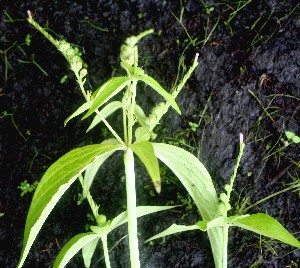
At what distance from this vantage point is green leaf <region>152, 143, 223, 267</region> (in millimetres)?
1387

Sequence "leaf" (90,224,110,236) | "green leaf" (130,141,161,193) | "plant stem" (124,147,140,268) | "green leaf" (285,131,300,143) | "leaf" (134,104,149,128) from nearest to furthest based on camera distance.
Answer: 1. "green leaf" (130,141,161,193)
2. "plant stem" (124,147,140,268)
3. "leaf" (90,224,110,236)
4. "leaf" (134,104,149,128)
5. "green leaf" (285,131,300,143)

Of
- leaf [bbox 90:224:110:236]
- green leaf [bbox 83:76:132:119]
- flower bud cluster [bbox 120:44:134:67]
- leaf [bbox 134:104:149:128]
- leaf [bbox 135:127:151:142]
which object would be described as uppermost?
flower bud cluster [bbox 120:44:134:67]

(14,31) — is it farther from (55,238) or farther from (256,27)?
(256,27)

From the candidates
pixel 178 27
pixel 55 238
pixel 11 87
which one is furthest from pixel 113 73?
pixel 55 238

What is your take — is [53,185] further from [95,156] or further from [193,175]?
[193,175]

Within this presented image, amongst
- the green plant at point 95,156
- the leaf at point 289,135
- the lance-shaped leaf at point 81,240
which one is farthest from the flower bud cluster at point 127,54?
the leaf at point 289,135

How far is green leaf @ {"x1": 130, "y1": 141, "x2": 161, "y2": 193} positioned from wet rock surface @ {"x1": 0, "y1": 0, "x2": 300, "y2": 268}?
1.95 ft

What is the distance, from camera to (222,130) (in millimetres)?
1831

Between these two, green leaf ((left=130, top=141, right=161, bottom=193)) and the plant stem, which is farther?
the plant stem

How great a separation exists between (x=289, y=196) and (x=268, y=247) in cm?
23

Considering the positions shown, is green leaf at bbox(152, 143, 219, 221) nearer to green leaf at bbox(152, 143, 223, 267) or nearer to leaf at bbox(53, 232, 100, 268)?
green leaf at bbox(152, 143, 223, 267)

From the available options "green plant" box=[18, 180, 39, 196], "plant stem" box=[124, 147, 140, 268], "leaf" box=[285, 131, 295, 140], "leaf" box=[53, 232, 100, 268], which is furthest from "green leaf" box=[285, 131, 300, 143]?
"green plant" box=[18, 180, 39, 196]

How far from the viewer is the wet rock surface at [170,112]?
1.80m

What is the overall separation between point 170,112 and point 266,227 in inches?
28.0
